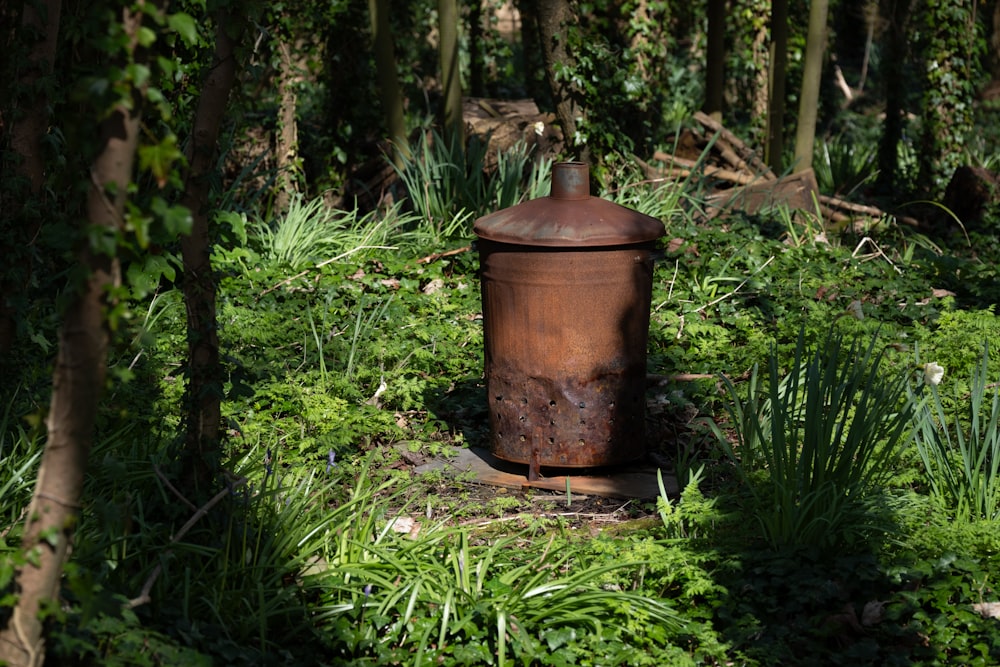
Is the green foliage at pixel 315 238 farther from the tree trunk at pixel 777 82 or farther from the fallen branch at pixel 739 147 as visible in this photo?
→ the tree trunk at pixel 777 82

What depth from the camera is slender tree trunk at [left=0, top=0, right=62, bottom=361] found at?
13.2 feet

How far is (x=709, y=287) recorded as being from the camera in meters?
6.50

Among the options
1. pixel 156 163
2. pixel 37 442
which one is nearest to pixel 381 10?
pixel 37 442

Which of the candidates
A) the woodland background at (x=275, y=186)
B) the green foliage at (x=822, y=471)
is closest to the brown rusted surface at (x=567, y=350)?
the woodland background at (x=275, y=186)

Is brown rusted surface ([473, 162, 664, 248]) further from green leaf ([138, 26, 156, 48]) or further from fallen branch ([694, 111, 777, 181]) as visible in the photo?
fallen branch ([694, 111, 777, 181])

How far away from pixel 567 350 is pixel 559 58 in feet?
12.7

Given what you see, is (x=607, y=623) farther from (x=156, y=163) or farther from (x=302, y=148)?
(x=302, y=148)

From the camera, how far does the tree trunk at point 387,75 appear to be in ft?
27.0

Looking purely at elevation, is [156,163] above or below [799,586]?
above

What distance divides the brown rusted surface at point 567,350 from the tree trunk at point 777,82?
5.49 metres

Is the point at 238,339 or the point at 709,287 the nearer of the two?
the point at 238,339

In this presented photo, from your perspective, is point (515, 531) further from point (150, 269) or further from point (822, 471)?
point (150, 269)

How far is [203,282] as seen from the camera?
3209 millimetres

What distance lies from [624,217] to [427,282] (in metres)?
2.79
